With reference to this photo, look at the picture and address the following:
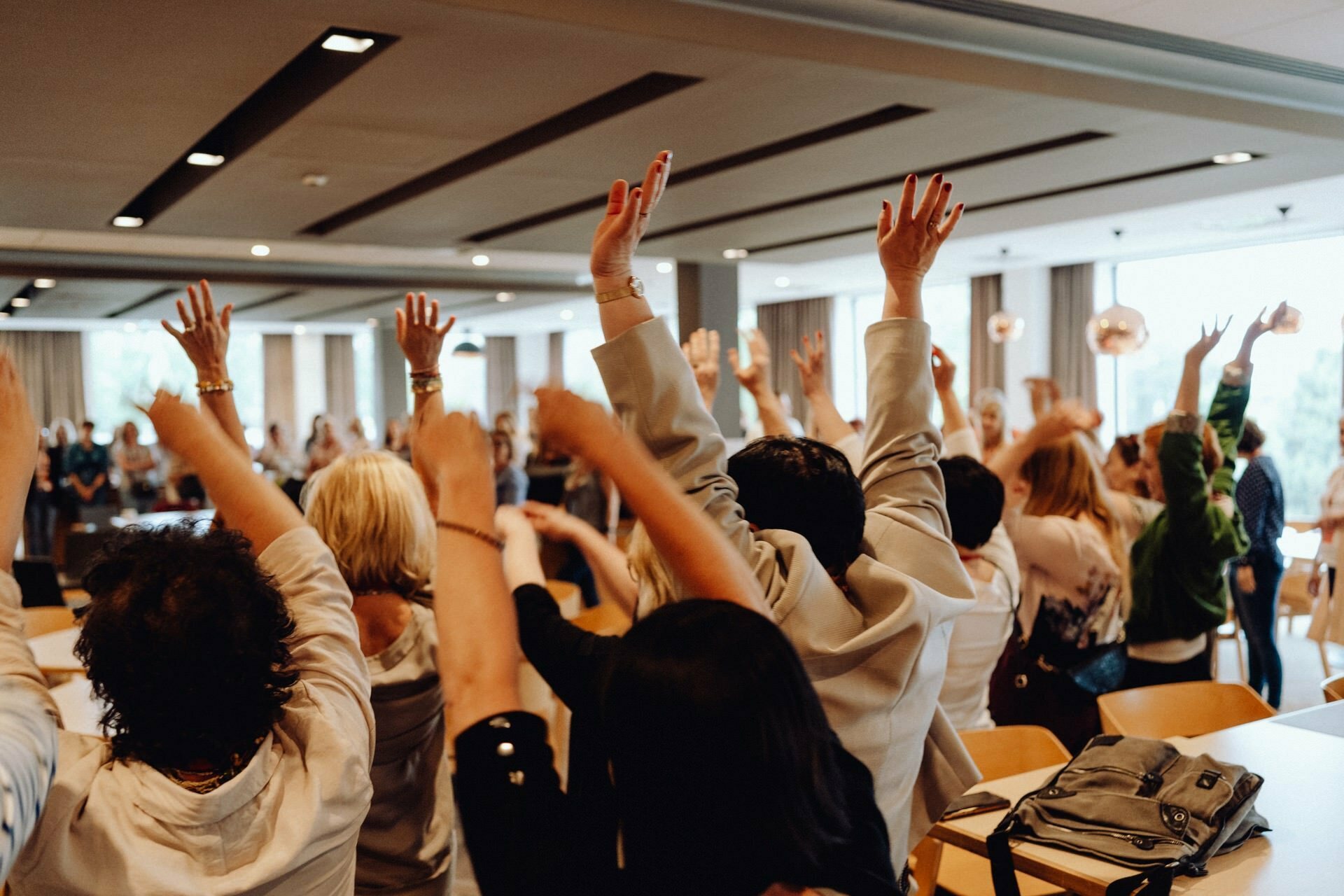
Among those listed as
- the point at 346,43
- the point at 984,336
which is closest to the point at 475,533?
the point at 346,43

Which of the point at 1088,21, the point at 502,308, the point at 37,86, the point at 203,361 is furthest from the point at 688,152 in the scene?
the point at 502,308

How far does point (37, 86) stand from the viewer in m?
3.72

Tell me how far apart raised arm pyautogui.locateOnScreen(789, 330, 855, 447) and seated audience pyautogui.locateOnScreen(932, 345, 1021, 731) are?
30 centimetres

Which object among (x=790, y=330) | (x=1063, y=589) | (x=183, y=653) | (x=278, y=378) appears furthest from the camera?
(x=278, y=378)

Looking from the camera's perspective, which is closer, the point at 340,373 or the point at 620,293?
the point at 620,293

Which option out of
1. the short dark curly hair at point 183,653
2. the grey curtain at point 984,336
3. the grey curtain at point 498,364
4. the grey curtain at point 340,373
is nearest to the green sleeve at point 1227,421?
the short dark curly hair at point 183,653

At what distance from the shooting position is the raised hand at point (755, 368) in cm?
257

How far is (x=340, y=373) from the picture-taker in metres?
18.9

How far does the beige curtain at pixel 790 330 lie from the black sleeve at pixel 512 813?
45.2ft

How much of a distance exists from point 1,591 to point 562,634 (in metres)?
0.63

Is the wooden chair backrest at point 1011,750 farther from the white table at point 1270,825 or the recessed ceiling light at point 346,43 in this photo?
the recessed ceiling light at point 346,43

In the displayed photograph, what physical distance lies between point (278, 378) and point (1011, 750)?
17758 millimetres

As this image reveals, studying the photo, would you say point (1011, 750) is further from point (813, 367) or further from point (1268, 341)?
point (1268, 341)

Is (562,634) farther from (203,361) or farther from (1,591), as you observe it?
(203,361)
